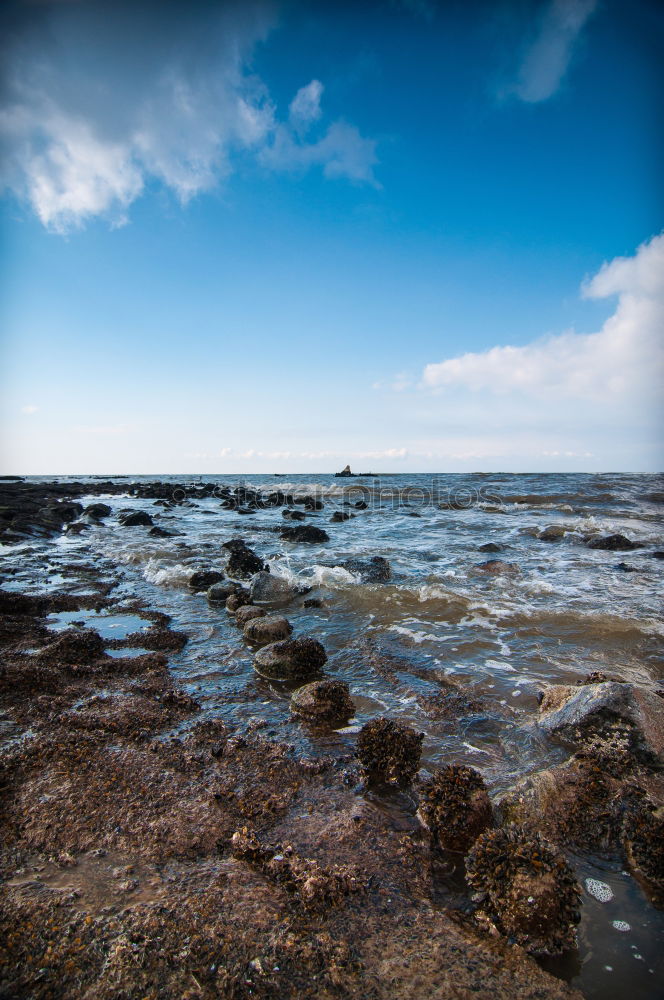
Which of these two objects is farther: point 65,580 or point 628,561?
point 628,561

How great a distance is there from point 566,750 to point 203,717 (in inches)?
133

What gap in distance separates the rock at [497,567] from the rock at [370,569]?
7.80ft

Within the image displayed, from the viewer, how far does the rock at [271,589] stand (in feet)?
28.0

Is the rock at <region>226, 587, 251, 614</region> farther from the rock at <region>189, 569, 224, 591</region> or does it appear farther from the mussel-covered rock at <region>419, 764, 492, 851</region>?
the mussel-covered rock at <region>419, 764, 492, 851</region>

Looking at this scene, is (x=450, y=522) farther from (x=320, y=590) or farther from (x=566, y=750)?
(x=566, y=750)

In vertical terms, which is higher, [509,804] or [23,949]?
[23,949]

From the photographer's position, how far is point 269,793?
10.3 ft

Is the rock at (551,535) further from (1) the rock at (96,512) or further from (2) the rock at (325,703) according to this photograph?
(1) the rock at (96,512)

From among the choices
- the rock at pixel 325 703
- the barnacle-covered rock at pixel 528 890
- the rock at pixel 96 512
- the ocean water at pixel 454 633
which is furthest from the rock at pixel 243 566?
the rock at pixel 96 512

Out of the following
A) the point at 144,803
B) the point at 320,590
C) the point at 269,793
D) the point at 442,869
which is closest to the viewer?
the point at 442,869

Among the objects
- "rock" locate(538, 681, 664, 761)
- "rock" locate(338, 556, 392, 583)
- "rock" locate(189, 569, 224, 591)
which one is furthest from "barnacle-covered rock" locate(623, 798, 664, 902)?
"rock" locate(189, 569, 224, 591)

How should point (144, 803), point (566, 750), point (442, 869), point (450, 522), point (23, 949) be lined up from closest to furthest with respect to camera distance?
point (23, 949)
point (442, 869)
point (144, 803)
point (566, 750)
point (450, 522)

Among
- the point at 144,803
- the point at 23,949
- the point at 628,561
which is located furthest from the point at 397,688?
the point at 628,561

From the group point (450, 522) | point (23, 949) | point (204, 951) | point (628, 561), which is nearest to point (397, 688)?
point (204, 951)
